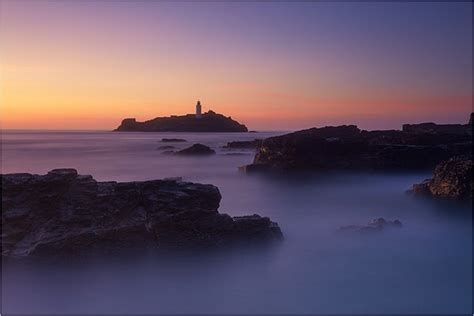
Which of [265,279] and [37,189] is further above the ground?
[37,189]

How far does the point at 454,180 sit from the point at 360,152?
1156cm

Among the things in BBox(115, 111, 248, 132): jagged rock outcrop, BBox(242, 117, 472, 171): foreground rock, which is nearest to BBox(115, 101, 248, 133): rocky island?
BBox(115, 111, 248, 132): jagged rock outcrop

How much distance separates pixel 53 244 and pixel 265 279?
4546 millimetres

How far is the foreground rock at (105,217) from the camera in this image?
8.28 metres

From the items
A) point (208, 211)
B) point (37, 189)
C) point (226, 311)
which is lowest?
point (226, 311)

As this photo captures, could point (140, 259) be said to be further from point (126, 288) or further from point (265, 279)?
point (265, 279)

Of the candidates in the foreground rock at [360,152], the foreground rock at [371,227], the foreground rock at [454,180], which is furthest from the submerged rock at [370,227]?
the foreground rock at [360,152]

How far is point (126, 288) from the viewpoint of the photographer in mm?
7863

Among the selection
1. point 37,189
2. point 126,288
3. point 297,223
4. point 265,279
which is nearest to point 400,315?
point 265,279

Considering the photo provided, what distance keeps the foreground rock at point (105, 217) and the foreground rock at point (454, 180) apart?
8482 millimetres

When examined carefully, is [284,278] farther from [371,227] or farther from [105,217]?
[105,217]

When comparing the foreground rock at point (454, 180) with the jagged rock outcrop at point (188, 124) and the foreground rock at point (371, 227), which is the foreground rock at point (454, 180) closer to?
the foreground rock at point (371, 227)

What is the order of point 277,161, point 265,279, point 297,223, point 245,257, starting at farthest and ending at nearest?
point 277,161 → point 297,223 → point 245,257 → point 265,279

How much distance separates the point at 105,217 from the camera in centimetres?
867
